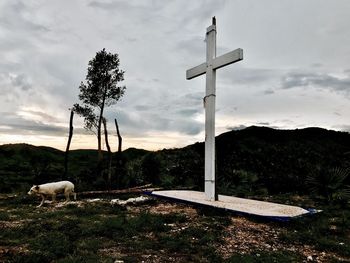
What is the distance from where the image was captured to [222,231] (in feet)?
30.6

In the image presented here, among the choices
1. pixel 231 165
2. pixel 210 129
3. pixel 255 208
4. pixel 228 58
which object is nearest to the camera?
pixel 255 208

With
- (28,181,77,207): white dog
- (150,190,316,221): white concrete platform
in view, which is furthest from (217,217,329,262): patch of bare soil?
(28,181,77,207): white dog

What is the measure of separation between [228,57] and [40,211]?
29.1 feet

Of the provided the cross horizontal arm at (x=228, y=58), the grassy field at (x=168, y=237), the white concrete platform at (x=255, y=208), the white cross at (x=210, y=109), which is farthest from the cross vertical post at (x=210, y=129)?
the grassy field at (x=168, y=237)

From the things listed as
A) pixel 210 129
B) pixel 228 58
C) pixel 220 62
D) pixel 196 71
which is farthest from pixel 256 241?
pixel 196 71

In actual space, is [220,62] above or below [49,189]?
above

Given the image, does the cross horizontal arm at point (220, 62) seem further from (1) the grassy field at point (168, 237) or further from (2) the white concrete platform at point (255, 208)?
(1) the grassy field at point (168, 237)

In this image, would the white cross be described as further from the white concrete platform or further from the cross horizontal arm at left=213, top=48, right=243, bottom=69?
the white concrete platform

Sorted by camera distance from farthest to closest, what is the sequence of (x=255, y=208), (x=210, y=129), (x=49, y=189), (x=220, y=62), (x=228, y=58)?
(x=49, y=189)
(x=210, y=129)
(x=220, y=62)
(x=228, y=58)
(x=255, y=208)

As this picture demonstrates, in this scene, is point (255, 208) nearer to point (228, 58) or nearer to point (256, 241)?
point (256, 241)

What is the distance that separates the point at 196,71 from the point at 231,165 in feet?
51.4

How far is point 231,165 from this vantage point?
29453 mm

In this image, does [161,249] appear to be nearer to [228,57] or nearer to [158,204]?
[158,204]

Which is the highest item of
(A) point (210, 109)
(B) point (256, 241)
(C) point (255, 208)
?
(A) point (210, 109)
